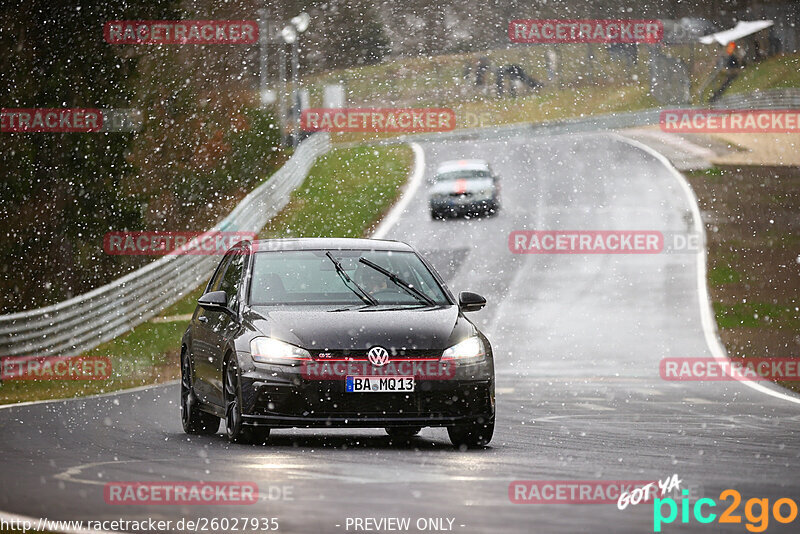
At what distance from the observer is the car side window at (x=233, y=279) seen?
38.9 feet

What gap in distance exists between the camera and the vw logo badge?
34.7 feet

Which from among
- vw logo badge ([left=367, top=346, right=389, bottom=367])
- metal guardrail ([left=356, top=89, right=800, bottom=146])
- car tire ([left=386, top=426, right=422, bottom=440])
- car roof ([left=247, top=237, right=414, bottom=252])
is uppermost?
car roof ([left=247, top=237, right=414, bottom=252])

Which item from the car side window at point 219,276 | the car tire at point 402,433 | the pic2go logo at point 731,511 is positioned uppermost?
the car side window at point 219,276

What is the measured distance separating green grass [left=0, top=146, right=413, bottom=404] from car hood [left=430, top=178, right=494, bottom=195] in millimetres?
2053

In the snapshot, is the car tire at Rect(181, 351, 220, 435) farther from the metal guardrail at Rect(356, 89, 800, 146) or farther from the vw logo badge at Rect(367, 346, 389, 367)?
the metal guardrail at Rect(356, 89, 800, 146)

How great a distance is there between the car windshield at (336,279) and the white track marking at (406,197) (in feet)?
83.0

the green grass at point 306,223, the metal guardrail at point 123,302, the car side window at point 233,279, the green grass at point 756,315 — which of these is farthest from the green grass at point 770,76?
the car side window at point 233,279

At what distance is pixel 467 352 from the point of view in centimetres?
1080

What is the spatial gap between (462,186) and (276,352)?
29.9m

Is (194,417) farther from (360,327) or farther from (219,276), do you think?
(360,327)

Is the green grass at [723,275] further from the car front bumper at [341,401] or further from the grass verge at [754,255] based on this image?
the car front bumper at [341,401]

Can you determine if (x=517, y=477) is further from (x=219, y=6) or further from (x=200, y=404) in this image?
(x=219, y=6)

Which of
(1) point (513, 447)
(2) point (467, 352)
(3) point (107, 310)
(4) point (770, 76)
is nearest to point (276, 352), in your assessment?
(2) point (467, 352)

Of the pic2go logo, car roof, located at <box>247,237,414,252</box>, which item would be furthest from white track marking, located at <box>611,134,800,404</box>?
the pic2go logo
